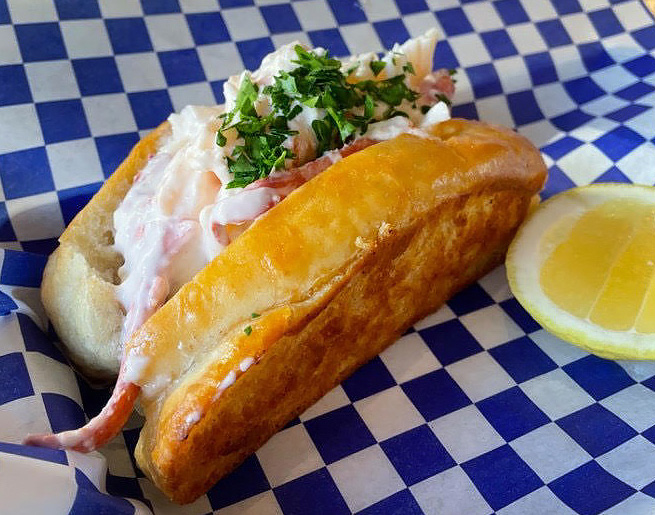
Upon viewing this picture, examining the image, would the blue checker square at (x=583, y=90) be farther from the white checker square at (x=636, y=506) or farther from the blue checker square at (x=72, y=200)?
the blue checker square at (x=72, y=200)

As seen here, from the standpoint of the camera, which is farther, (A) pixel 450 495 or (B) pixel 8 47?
(B) pixel 8 47

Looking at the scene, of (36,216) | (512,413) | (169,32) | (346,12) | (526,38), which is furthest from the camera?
(526,38)

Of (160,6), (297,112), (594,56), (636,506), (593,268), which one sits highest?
(297,112)

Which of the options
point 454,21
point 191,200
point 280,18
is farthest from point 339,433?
point 454,21

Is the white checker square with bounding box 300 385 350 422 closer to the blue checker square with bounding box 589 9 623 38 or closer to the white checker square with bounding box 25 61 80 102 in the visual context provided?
the white checker square with bounding box 25 61 80 102

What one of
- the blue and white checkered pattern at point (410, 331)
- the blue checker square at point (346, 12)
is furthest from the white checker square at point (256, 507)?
the blue checker square at point (346, 12)

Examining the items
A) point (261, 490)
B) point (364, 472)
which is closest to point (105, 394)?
point (261, 490)

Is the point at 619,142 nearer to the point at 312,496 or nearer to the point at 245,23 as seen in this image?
the point at 245,23
